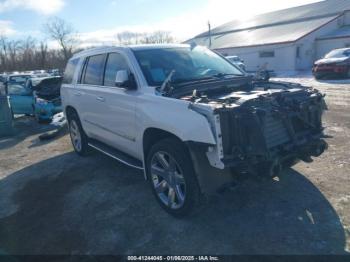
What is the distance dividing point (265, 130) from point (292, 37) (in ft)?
94.2

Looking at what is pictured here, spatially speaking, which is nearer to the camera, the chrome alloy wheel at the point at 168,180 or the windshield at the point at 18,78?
the chrome alloy wheel at the point at 168,180

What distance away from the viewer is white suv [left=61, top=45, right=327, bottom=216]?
311 centimetres

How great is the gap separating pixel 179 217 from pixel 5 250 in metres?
1.96

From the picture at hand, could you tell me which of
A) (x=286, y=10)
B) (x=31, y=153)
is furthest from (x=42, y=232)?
(x=286, y=10)

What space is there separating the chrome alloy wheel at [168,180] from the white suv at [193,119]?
1cm

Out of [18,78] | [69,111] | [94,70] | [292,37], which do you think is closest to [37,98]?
[18,78]

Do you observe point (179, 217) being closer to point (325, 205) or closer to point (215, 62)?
point (325, 205)

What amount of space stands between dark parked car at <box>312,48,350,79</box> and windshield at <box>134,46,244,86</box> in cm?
1427

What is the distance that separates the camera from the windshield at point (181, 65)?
4204 millimetres

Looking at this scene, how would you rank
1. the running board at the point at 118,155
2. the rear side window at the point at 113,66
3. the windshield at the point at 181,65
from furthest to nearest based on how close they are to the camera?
the rear side window at the point at 113,66 → the running board at the point at 118,155 → the windshield at the point at 181,65

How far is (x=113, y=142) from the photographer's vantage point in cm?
504

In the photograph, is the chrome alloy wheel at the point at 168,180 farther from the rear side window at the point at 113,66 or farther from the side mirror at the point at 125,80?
the rear side window at the point at 113,66

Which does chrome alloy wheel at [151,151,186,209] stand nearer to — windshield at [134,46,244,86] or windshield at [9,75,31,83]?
windshield at [134,46,244,86]

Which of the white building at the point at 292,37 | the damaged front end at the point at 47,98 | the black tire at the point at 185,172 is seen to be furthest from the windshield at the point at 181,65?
the white building at the point at 292,37
